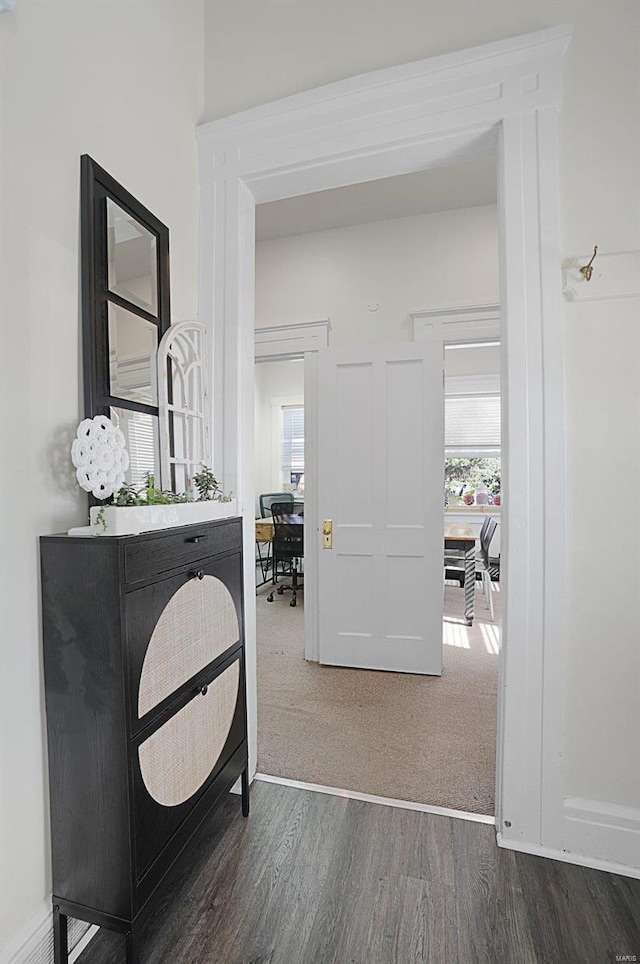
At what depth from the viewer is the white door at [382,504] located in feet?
10.3

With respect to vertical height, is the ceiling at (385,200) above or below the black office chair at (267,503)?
above

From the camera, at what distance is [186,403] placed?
176 centimetres

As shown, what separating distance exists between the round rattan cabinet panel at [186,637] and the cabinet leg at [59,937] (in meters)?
0.56

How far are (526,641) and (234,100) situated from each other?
2.45m

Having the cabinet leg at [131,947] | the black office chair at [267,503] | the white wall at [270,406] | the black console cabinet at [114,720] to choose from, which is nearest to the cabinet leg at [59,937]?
the black console cabinet at [114,720]

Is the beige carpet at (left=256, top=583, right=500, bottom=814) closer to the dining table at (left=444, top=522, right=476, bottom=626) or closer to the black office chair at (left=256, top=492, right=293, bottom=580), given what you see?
the dining table at (left=444, top=522, right=476, bottom=626)

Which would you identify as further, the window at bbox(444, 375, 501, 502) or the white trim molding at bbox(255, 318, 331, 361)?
the window at bbox(444, 375, 501, 502)

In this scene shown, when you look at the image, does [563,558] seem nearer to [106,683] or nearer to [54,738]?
[106,683]

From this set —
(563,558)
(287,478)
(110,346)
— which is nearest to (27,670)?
(110,346)

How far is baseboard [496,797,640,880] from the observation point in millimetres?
1575

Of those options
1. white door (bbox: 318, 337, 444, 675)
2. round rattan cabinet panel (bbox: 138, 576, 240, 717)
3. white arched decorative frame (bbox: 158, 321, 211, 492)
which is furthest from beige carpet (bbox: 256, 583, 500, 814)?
white arched decorative frame (bbox: 158, 321, 211, 492)

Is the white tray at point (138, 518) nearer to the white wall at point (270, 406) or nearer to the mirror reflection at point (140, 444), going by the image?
the mirror reflection at point (140, 444)

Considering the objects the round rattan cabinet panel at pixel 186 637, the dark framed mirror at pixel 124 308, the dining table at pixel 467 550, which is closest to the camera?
the round rattan cabinet panel at pixel 186 637

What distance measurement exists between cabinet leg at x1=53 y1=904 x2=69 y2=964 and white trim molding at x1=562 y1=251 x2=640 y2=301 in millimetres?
2327
